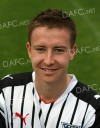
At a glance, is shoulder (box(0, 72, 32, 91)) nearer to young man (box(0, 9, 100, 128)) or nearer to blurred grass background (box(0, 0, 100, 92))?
young man (box(0, 9, 100, 128))

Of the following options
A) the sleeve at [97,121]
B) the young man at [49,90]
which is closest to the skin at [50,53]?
the young man at [49,90]

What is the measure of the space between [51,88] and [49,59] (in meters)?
0.33

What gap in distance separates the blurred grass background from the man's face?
8.73ft

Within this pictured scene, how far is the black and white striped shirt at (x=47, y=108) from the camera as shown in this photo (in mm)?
3973

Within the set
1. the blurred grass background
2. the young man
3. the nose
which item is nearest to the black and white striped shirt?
the young man

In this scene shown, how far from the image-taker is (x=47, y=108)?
4051 millimetres

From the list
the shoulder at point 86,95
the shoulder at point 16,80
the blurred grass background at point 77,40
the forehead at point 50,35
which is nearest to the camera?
the forehead at point 50,35

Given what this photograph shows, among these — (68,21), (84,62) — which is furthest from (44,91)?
(84,62)

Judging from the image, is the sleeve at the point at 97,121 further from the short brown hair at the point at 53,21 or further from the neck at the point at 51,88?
the short brown hair at the point at 53,21

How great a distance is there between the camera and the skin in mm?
3854

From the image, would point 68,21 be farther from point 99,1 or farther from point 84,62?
point 99,1

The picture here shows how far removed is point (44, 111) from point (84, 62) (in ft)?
10.0

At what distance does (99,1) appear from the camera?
790 cm

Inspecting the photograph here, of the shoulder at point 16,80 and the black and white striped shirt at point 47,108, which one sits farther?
the shoulder at point 16,80
